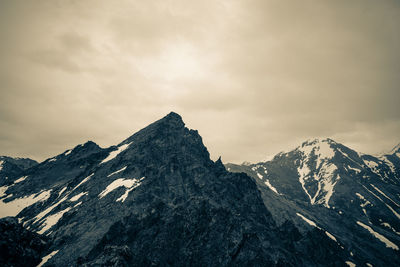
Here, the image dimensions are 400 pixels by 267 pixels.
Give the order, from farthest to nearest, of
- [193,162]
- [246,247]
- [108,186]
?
[193,162] → [108,186] → [246,247]

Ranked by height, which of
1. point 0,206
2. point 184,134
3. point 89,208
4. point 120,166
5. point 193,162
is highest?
point 184,134

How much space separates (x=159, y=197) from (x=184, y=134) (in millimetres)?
54001

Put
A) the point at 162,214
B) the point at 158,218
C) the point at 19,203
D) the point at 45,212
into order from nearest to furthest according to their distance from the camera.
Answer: the point at 158,218, the point at 162,214, the point at 45,212, the point at 19,203

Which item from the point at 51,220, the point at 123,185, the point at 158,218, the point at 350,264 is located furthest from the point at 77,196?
the point at 350,264

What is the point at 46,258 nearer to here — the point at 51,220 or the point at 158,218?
the point at 51,220

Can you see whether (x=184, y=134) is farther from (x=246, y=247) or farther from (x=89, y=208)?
(x=246, y=247)

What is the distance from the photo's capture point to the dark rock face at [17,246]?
58.7 metres

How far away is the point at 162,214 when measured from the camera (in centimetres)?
9244

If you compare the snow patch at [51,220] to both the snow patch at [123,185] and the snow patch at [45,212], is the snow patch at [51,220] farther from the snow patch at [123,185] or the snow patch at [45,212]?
the snow patch at [123,185]

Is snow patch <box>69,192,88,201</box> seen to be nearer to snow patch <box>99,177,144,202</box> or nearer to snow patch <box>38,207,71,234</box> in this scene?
snow patch <box>38,207,71,234</box>

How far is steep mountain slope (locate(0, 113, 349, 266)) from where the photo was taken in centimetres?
8044

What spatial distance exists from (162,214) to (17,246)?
43968 millimetres

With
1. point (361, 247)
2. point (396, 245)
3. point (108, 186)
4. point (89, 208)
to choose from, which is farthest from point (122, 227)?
point (396, 245)

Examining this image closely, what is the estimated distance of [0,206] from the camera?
5536 inches
